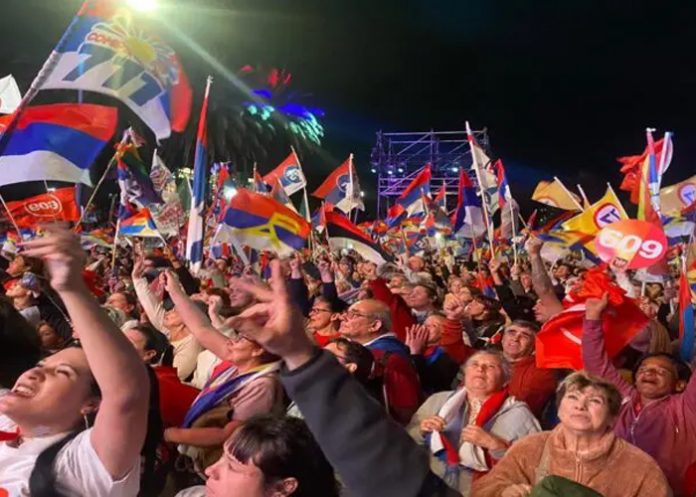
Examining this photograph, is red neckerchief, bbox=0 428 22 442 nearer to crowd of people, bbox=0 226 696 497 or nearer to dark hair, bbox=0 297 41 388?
crowd of people, bbox=0 226 696 497

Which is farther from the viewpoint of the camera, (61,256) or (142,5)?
(142,5)

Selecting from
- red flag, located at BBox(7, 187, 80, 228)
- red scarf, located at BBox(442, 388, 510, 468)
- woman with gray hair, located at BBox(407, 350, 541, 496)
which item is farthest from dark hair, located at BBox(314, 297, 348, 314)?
red flag, located at BBox(7, 187, 80, 228)

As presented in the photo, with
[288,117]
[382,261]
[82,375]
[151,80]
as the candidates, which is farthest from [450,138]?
[82,375]

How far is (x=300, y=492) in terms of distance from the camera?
2.01m

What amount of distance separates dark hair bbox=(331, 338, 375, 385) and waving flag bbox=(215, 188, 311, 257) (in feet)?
17.2

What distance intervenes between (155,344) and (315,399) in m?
3.35

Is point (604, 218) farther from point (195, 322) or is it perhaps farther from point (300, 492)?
point (300, 492)

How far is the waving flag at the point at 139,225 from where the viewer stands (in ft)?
43.8

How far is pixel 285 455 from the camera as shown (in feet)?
6.64

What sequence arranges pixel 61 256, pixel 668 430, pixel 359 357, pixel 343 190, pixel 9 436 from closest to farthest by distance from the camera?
pixel 61 256 < pixel 9 436 < pixel 668 430 < pixel 359 357 < pixel 343 190

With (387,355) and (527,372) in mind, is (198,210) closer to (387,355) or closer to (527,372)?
(387,355)

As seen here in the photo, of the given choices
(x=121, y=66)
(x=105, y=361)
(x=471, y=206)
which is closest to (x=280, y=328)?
(x=105, y=361)

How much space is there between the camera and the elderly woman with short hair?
9.84ft

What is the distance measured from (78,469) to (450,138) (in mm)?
60183
